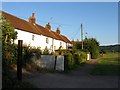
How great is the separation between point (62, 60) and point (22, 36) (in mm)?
13688

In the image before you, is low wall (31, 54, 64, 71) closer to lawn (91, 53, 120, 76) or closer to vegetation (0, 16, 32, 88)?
vegetation (0, 16, 32, 88)

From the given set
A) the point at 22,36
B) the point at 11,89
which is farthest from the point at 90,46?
the point at 11,89

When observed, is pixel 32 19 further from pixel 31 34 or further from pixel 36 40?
pixel 31 34

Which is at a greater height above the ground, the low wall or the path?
the low wall

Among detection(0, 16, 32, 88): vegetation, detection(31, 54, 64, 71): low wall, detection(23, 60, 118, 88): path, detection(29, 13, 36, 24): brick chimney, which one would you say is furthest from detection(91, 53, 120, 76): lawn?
detection(29, 13, 36, 24): brick chimney

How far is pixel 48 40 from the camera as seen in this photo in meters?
46.8

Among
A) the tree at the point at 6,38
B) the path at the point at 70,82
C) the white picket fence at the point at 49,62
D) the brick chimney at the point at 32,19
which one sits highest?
the brick chimney at the point at 32,19

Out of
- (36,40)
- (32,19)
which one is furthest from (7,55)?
(32,19)

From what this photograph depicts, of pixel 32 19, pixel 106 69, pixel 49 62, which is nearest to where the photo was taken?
pixel 49 62

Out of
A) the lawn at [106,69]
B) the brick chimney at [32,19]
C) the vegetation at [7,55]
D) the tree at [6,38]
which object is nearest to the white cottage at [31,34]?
the brick chimney at [32,19]

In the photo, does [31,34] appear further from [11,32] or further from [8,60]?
[8,60]

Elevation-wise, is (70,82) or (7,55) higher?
(7,55)

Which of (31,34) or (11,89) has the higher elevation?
(31,34)

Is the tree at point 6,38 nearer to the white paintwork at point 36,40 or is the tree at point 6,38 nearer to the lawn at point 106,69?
the lawn at point 106,69
